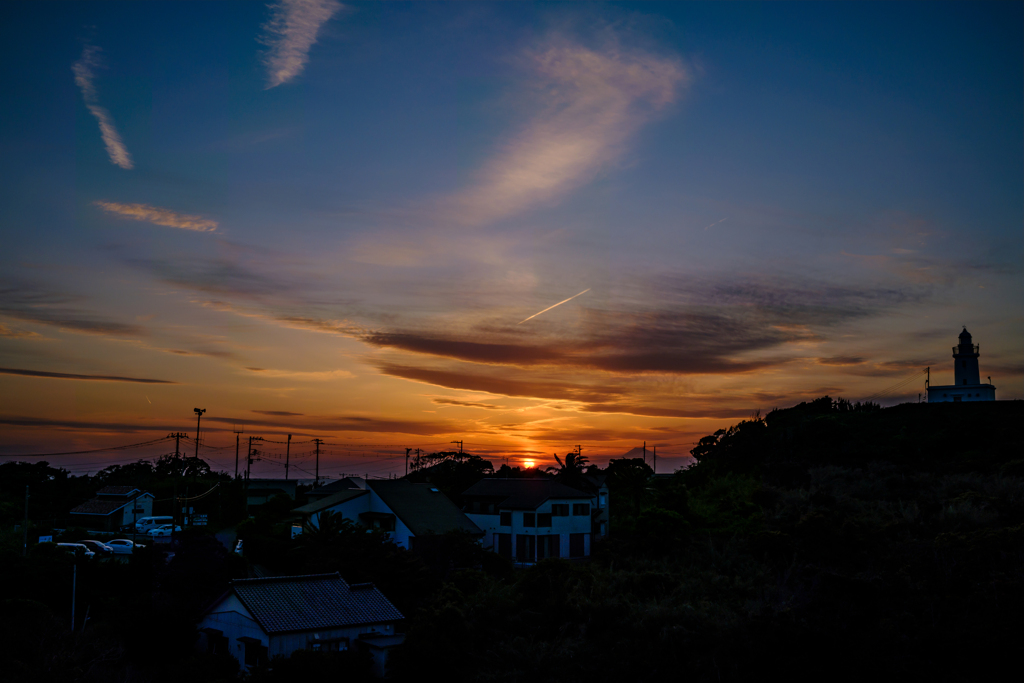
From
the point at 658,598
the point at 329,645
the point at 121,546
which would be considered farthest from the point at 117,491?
the point at 658,598

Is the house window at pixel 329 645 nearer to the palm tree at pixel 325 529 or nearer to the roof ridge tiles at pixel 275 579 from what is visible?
the roof ridge tiles at pixel 275 579

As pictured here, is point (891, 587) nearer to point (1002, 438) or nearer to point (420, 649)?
point (420, 649)

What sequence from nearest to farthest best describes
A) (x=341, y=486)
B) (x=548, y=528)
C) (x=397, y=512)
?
1. (x=397, y=512)
2. (x=548, y=528)
3. (x=341, y=486)

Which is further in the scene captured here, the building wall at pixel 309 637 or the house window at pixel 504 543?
the house window at pixel 504 543

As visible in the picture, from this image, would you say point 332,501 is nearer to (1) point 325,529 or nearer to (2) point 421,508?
(2) point 421,508

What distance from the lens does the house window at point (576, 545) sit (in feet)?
188

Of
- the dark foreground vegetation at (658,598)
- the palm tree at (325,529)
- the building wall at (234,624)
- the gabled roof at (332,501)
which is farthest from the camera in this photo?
the gabled roof at (332,501)

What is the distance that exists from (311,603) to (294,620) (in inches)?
Result: 73.4

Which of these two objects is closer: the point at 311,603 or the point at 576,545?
the point at 311,603

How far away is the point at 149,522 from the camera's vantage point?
70.9 meters

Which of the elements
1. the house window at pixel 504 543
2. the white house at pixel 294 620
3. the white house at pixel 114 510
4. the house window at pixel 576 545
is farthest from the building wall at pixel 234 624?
the white house at pixel 114 510

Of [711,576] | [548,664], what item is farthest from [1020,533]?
[548,664]

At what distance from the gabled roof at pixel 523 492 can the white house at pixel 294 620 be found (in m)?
22.4

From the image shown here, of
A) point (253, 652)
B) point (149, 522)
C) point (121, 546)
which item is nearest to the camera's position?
point (253, 652)
